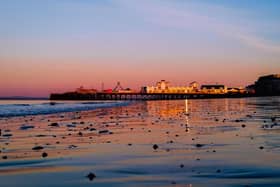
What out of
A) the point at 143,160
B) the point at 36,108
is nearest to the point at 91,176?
the point at 143,160

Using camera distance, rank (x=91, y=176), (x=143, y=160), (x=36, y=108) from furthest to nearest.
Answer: (x=36, y=108)
(x=143, y=160)
(x=91, y=176)

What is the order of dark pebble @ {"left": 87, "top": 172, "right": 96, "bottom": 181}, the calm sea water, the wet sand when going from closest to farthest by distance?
the wet sand, dark pebble @ {"left": 87, "top": 172, "right": 96, "bottom": 181}, the calm sea water

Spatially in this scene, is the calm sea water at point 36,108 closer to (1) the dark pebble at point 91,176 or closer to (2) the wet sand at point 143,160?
(2) the wet sand at point 143,160

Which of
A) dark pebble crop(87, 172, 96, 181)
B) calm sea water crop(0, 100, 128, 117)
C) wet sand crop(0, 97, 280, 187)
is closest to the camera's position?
wet sand crop(0, 97, 280, 187)

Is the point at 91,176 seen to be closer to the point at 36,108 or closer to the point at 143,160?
the point at 143,160

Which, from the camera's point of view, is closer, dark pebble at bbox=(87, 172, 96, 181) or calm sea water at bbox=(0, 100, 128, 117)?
dark pebble at bbox=(87, 172, 96, 181)

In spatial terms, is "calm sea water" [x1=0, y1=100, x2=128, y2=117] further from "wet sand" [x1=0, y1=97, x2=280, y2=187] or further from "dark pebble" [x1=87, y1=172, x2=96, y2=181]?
"dark pebble" [x1=87, y1=172, x2=96, y2=181]

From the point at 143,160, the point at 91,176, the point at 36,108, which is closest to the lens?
the point at 91,176

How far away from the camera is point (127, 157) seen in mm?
10617

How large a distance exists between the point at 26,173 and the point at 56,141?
5846 millimetres

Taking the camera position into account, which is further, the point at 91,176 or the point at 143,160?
the point at 143,160

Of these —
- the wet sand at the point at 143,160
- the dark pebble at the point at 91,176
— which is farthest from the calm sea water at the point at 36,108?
the dark pebble at the point at 91,176

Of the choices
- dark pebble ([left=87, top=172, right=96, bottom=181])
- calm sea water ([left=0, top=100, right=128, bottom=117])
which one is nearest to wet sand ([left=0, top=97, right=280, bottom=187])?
dark pebble ([left=87, top=172, right=96, bottom=181])

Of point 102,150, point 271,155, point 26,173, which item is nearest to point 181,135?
point 102,150
